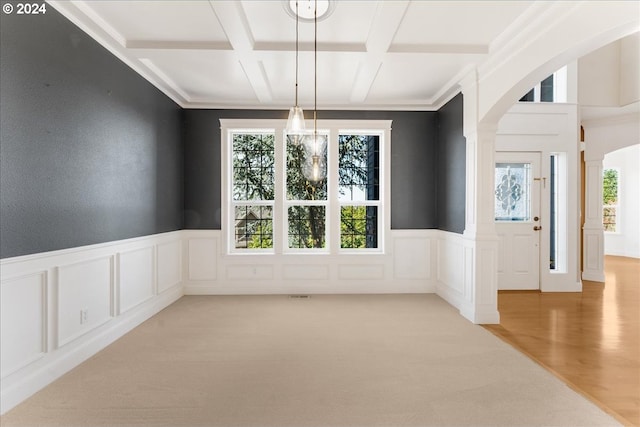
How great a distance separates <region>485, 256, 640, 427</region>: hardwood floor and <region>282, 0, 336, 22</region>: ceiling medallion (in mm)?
3284

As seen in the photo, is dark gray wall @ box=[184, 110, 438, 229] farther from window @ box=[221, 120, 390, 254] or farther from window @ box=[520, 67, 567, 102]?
window @ box=[520, 67, 567, 102]

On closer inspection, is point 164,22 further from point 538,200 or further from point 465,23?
point 538,200

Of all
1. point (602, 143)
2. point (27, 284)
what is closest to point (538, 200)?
point (602, 143)

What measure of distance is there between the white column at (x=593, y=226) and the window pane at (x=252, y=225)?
213 inches

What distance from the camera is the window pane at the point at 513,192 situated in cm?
537

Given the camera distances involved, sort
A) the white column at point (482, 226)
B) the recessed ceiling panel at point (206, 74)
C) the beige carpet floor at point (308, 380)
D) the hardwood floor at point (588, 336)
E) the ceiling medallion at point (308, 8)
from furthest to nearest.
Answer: the white column at point (482, 226) < the recessed ceiling panel at point (206, 74) < the ceiling medallion at point (308, 8) < the hardwood floor at point (588, 336) < the beige carpet floor at point (308, 380)

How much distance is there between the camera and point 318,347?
3100mm

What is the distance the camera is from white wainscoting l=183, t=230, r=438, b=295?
5066mm

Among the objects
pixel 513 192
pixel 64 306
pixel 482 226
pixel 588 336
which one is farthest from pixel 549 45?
pixel 64 306

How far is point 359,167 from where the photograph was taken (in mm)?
5301

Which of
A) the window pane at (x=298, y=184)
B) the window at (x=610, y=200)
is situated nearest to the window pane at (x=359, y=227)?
the window pane at (x=298, y=184)

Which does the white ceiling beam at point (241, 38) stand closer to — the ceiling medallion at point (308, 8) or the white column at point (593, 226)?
the ceiling medallion at point (308, 8)

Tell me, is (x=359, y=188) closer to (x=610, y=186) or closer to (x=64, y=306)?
(x=64, y=306)

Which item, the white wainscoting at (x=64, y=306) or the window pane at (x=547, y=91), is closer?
the white wainscoting at (x=64, y=306)
